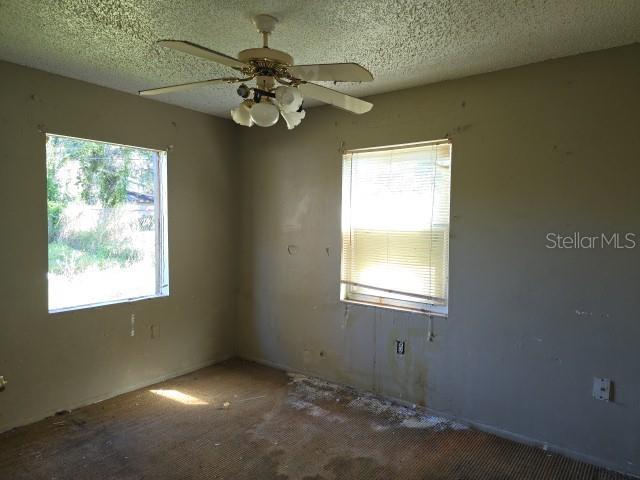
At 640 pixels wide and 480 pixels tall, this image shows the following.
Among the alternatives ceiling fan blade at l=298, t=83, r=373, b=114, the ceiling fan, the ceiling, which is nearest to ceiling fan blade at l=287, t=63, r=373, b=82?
the ceiling fan

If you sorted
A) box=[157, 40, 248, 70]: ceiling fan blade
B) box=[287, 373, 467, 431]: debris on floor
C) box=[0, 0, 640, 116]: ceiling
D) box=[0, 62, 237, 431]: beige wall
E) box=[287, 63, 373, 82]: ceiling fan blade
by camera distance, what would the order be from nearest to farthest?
box=[157, 40, 248, 70]: ceiling fan blade < box=[287, 63, 373, 82]: ceiling fan blade < box=[0, 0, 640, 116]: ceiling < box=[0, 62, 237, 431]: beige wall < box=[287, 373, 467, 431]: debris on floor

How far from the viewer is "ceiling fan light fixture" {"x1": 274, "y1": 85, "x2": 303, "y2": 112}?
173cm

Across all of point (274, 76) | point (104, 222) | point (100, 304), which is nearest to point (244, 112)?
point (274, 76)

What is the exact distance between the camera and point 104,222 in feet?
10.6

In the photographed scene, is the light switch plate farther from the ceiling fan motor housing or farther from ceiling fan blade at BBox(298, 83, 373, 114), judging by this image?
the ceiling fan motor housing

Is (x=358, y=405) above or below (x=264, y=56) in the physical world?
below

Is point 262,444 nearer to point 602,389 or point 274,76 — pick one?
point 602,389

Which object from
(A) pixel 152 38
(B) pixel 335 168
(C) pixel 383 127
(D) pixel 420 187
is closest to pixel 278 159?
(B) pixel 335 168

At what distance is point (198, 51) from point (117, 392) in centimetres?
279

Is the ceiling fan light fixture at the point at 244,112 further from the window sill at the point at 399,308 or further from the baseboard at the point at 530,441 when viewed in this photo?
the baseboard at the point at 530,441

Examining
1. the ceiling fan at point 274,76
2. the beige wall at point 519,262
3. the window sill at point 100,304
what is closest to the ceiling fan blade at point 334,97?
the ceiling fan at point 274,76

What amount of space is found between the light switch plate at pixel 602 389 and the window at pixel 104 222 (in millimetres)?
3190

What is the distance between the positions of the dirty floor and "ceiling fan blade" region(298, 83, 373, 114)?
1974 mm

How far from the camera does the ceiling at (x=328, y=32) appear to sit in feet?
6.21
